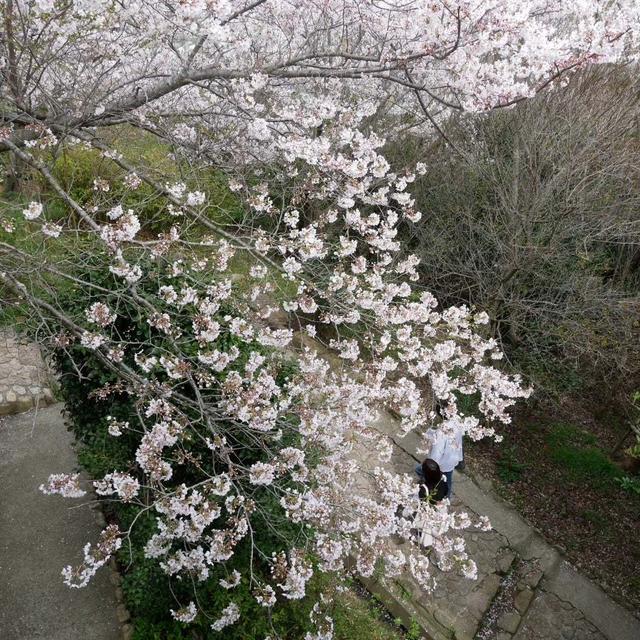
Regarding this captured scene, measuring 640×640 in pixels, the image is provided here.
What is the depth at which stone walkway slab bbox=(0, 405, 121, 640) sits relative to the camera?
420cm

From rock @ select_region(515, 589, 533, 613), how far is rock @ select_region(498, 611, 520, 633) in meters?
0.10

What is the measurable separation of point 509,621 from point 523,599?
34 cm

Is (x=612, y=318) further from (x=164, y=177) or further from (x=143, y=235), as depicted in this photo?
(x=143, y=235)

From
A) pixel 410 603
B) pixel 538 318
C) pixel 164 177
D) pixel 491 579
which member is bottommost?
pixel 410 603

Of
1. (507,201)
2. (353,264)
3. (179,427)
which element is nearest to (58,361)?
(179,427)

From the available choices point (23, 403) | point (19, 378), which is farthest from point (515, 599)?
point (19, 378)

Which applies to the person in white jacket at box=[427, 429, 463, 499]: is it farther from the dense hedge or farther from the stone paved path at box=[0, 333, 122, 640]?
the stone paved path at box=[0, 333, 122, 640]

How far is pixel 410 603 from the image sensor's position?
499cm

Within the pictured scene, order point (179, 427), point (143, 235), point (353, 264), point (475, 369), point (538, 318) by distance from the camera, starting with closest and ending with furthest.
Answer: point (179, 427) → point (353, 264) → point (475, 369) → point (538, 318) → point (143, 235)

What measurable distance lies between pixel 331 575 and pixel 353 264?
288 cm

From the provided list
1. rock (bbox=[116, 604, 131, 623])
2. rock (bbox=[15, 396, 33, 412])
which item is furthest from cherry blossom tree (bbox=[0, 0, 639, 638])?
rock (bbox=[15, 396, 33, 412])

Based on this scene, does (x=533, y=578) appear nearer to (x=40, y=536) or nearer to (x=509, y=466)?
(x=509, y=466)

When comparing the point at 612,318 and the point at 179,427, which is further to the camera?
the point at 612,318

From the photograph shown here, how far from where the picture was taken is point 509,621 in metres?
5.16
